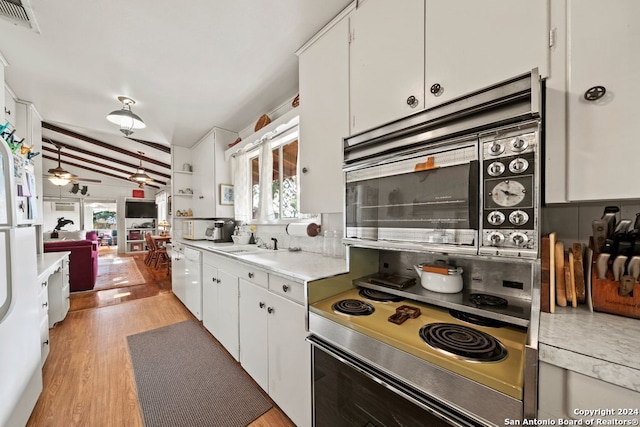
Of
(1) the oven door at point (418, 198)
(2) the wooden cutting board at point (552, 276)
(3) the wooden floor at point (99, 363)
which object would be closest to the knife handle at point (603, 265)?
(2) the wooden cutting board at point (552, 276)

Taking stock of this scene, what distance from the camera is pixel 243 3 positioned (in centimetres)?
140

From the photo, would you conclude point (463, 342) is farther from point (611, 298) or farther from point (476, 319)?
point (611, 298)

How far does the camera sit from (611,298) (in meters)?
0.76

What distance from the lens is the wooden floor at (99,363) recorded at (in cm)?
151

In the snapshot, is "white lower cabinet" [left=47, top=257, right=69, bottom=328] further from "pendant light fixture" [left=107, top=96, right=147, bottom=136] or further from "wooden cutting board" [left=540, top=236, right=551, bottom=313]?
"wooden cutting board" [left=540, top=236, right=551, bottom=313]

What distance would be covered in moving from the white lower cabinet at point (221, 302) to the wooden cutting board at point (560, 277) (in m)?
1.94

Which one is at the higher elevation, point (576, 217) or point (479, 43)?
point (479, 43)

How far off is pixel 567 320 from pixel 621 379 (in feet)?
0.81

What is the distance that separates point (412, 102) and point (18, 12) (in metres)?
2.40

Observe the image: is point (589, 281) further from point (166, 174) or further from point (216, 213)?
point (166, 174)

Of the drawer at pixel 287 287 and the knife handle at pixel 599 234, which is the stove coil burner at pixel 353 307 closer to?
the drawer at pixel 287 287

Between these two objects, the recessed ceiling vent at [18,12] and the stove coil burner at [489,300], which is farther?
the recessed ceiling vent at [18,12]

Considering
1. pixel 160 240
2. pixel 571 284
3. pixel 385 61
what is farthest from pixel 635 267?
pixel 160 240

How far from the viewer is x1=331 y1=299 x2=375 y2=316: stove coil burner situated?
3.38ft
